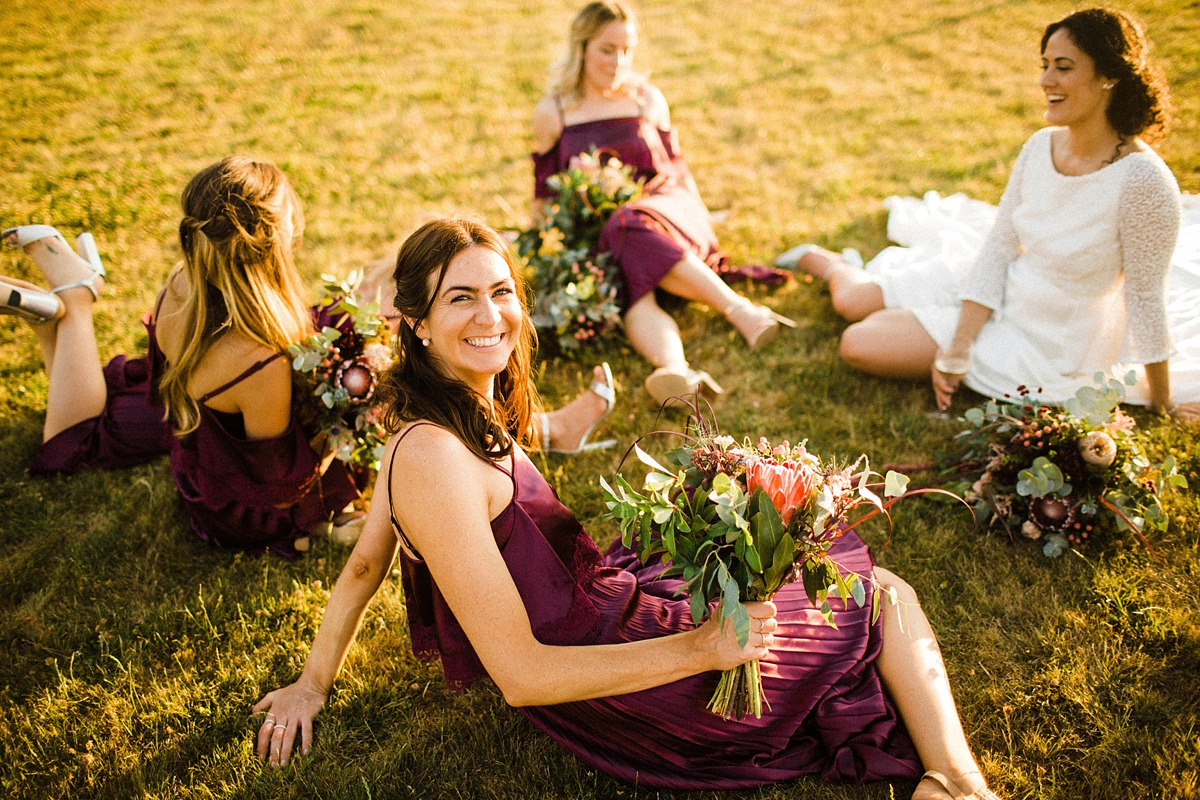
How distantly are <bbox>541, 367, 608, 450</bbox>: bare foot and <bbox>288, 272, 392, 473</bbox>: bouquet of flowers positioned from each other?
951mm

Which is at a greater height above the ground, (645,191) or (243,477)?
(645,191)

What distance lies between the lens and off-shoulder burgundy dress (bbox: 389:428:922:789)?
7.42 ft

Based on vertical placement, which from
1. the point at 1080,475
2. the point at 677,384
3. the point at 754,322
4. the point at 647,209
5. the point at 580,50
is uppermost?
the point at 580,50

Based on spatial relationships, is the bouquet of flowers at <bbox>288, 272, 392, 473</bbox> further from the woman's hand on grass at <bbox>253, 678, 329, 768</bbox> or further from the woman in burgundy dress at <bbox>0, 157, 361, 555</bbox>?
the woman's hand on grass at <bbox>253, 678, 329, 768</bbox>

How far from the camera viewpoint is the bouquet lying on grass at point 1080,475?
3.05 m

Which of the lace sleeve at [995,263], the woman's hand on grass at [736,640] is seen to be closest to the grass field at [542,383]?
the lace sleeve at [995,263]

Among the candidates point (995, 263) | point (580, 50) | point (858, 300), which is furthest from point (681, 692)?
point (580, 50)

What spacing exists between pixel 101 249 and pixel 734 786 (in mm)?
5740

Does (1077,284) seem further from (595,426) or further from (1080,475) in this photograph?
(595,426)

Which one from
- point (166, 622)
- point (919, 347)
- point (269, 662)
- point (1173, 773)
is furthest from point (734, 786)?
point (919, 347)

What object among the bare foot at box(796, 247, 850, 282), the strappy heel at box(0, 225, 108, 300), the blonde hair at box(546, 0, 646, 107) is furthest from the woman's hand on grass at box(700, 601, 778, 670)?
the blonde hair at box(546, 0, 646, 107)

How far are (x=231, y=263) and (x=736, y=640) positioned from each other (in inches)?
93.5

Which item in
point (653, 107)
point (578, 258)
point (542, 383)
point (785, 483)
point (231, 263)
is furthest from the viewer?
point (653, 107)

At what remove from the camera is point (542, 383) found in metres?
4.52
